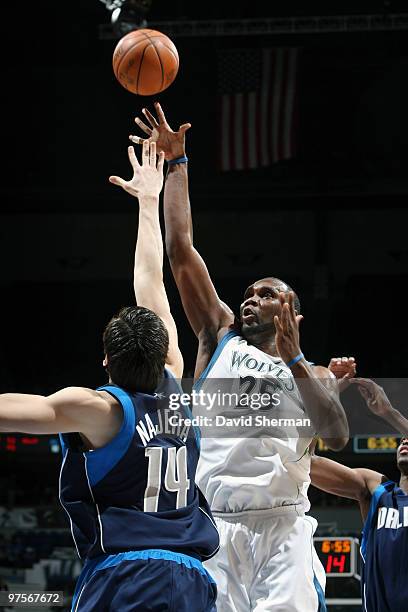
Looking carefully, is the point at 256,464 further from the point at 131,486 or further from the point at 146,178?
the point at 146,178

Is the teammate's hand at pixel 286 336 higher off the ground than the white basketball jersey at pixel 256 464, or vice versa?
the teammate's hand at pixel 286 336

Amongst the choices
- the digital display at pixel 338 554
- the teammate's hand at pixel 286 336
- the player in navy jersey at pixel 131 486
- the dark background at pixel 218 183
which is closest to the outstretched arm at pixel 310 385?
the teammate's hand at pixel 286 336

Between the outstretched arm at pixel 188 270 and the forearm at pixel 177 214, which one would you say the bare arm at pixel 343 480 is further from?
the forearm at pixel 177 214

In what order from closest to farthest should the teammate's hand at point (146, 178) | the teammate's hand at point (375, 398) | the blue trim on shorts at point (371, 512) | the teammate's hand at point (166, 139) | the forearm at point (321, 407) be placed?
the forearm at point (321, 407) → the teammate's hand at point (146, 178) → the teammate's hand at point (166, 139) → the teammate's hand at point (375, 398) → the blue trim on shorts at point (371, 512)

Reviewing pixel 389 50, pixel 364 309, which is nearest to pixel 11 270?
pixel 364 309

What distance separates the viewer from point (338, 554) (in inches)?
262

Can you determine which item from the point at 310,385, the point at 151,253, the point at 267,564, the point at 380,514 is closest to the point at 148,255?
the point at 151,253

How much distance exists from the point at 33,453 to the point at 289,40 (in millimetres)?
7136

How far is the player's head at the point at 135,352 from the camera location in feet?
9.61

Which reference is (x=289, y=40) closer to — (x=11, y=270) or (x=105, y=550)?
(x=11, y=270)

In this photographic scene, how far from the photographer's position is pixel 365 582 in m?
5.49

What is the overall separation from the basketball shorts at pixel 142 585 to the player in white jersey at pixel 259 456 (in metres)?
0.95

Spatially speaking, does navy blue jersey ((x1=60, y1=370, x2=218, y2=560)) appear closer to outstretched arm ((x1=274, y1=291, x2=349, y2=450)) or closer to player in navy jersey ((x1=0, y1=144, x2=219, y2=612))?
player in navy jersey ((x1=0, y1=144, x2=219, y2=612))

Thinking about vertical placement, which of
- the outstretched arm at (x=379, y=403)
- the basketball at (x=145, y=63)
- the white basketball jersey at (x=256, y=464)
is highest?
the basketball at (x=145, y=63)
